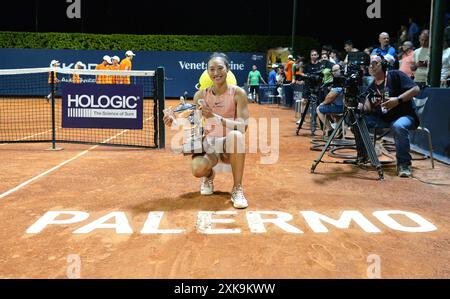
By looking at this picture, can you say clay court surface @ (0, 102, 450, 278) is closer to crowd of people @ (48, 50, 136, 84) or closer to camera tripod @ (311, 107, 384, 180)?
camera tripod @ (311, 107, 384, 180)

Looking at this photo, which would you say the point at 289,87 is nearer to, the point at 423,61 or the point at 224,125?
the point at 423,61

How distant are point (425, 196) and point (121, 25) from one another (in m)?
29.4

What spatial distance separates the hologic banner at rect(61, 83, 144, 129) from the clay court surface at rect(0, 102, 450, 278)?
3.68 feet

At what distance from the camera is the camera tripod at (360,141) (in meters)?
6.68

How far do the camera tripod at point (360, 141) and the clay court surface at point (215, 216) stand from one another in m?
0.23

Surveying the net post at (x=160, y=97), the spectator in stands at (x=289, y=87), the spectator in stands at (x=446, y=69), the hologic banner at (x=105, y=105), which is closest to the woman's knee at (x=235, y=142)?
the net post at (x=160, y=97)

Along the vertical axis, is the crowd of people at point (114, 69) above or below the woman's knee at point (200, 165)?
above

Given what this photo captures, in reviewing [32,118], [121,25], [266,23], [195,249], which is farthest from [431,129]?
[121,25]

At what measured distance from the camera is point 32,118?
602 inches

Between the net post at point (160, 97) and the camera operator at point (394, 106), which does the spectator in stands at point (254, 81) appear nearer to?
the net post at point (160, 97)

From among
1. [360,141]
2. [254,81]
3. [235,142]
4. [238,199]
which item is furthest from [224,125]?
[254,81]

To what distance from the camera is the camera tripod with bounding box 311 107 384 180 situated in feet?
21.9

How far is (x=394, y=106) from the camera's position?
6.96 metres

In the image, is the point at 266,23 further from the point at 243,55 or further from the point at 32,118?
the point at 32,118
